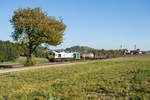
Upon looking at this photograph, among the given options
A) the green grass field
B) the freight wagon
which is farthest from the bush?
the green grass field

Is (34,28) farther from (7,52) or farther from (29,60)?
(7,52)

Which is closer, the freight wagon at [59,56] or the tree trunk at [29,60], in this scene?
the tree trunk at [29,60]

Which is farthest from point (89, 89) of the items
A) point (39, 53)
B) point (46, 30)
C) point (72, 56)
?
point (39, 53)

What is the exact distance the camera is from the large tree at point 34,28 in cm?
2472

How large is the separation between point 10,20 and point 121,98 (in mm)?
24770

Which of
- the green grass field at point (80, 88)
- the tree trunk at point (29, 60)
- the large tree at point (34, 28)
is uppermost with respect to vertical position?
the large tree at point (34, 28)

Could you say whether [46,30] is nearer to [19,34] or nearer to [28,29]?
[28,29]

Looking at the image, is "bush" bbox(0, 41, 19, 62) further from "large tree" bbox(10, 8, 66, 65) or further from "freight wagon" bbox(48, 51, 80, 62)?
"large tree" bbox(10, 8, 66, 65)

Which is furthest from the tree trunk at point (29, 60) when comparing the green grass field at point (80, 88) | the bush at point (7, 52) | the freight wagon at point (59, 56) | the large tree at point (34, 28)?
the bush at point (7, 52)

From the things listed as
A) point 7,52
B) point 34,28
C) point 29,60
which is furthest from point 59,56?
point 34,28

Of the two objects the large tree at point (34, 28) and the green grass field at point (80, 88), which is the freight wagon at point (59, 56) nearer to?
the large tree at point (34, 28)

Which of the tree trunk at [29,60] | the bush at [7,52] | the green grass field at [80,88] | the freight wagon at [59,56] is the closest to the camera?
the green grass field at [80,88]

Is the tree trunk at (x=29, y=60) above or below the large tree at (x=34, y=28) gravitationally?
below

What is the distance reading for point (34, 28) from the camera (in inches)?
1001
